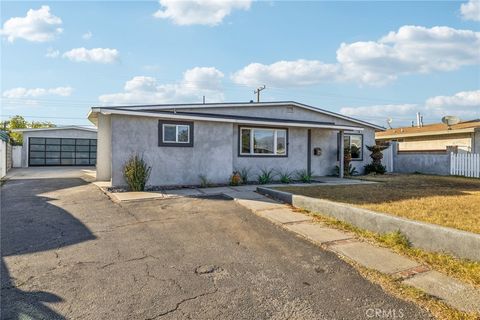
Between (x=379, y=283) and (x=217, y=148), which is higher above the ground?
(x=217, y=148)

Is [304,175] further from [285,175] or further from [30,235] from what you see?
[30,235]

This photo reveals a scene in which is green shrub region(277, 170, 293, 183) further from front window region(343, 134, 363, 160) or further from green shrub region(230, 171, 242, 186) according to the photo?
front window region(343, 134, 363, 160)

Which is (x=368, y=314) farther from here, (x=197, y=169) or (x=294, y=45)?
(x=294, y=45)

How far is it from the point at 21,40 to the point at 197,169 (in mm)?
9106

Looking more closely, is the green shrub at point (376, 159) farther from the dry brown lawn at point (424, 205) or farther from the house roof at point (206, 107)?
the dry brown lawn at point (424, 205)

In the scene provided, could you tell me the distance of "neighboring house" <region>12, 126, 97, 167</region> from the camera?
22.9 meters

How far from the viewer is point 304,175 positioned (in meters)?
13.1

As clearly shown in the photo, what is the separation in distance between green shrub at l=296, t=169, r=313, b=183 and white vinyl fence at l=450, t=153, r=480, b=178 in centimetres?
778

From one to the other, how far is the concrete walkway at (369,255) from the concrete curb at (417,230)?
429 mm

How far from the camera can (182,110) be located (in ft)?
39.1

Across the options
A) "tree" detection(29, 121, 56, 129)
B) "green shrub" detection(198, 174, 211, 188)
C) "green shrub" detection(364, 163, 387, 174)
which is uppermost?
"tree" detection(29, 121, 56, 129)

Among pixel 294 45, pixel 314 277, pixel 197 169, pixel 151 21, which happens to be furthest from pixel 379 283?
pixel 294 45

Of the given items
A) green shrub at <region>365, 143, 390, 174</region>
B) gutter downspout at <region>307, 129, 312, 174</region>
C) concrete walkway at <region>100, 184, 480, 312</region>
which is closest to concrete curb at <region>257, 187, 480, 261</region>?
concrete walkway at <region>100, 184, 480, 312</region>

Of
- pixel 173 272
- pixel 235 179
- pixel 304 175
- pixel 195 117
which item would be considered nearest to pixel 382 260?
pixel 173 272
